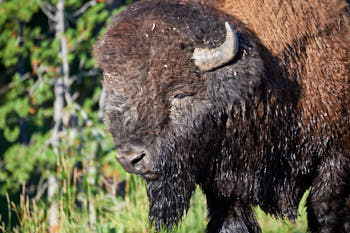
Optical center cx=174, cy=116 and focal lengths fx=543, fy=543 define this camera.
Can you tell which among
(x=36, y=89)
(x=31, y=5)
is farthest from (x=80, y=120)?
(x=31, y=5)

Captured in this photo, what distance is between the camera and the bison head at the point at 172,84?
9.55 ft

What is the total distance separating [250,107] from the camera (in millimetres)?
3057

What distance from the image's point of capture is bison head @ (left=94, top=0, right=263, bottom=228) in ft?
9.55

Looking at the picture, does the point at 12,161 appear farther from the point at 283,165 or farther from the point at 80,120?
the point at 283,165

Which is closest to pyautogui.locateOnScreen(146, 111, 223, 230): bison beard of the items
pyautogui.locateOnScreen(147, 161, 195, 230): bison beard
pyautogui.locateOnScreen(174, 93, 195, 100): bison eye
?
pyautogui.locateOnScreen(147, 161, 195, 230): bison beard

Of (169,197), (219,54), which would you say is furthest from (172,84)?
(169,197)

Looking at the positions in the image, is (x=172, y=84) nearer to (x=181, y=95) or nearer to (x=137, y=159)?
(x=181, y=95)

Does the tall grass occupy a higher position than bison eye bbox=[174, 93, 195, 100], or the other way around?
bison eye bbox=[174, 93, 195, 100]

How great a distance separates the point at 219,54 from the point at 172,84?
301 millimetres

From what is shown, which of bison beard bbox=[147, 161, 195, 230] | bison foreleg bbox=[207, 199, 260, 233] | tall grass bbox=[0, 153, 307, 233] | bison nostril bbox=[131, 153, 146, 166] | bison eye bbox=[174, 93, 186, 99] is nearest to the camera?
bison nostril bbox=[131, 153, 146, 166]

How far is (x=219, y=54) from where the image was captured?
115 inches

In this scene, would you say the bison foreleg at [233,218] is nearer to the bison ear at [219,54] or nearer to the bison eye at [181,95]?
the bison eye at [181,95]

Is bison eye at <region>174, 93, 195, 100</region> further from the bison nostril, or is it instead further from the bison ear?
the bison nostril

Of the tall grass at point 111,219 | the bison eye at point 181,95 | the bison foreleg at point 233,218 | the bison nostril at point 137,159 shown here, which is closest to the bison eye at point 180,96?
the bison eye at point 181,95
